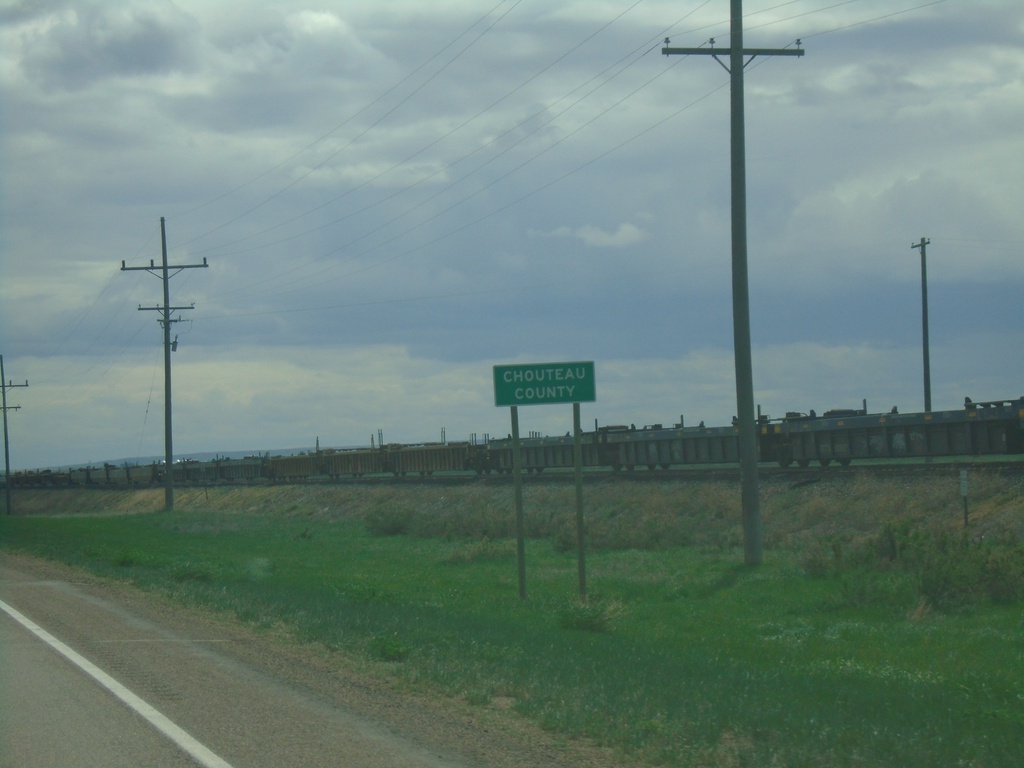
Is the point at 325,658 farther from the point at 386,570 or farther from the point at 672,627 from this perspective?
the point at 386,570

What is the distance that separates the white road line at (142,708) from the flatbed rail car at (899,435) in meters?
26.8

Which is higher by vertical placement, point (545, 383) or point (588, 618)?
point (545, 383)

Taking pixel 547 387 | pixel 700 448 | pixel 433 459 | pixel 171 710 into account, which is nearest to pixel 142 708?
pixel 171 710

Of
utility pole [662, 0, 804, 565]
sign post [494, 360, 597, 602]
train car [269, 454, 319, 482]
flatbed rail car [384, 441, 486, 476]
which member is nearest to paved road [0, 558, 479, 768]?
sign post [494, 360, 597, 602]

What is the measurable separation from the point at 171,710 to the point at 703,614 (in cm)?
1029

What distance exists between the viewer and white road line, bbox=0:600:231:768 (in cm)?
708

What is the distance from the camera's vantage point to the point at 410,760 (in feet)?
23.1

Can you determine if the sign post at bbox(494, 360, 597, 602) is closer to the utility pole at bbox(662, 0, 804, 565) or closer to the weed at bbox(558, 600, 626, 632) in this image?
Result: the weed at bbox(558, 600, 626, 632)

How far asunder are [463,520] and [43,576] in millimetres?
19130

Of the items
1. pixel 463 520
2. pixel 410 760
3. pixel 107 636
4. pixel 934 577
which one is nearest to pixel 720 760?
pixel 410 760

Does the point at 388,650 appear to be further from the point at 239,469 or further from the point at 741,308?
the point at 239,469

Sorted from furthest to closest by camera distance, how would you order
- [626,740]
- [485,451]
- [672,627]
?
[485,451] → [672,627] → [626,740]

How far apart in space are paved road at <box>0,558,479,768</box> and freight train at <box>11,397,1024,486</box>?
26109 millimetres

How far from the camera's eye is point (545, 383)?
637 inches
